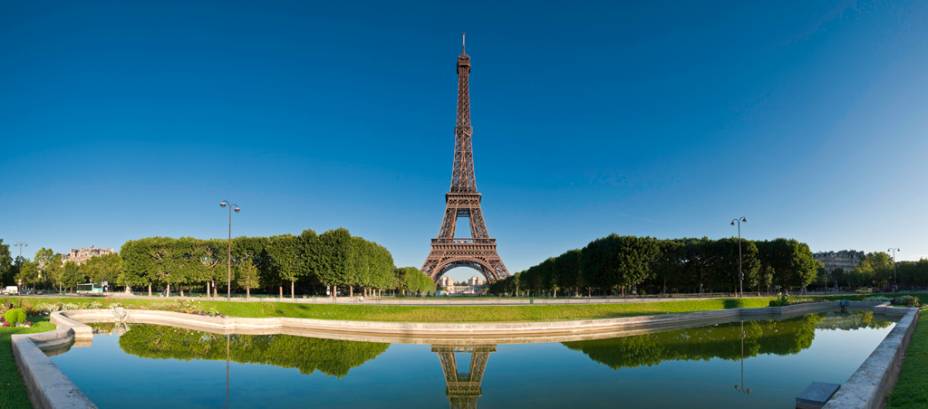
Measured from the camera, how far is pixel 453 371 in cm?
1809

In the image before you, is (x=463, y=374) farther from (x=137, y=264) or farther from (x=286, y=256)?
(x=137, y=264)

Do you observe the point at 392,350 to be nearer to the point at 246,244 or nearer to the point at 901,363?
the point at 901,363

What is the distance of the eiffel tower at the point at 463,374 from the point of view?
14148 mm

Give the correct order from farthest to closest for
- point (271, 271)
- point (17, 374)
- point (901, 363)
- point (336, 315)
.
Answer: point (271, 271) < point (336, 315) < point (901, 363) < point (17, 374)

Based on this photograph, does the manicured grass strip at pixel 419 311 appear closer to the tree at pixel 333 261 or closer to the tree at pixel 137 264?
the tree at pixel 333 261

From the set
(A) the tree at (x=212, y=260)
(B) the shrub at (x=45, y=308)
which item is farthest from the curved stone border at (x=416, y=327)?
(A) the tree at (x=212, y=260)

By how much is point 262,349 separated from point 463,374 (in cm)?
1008

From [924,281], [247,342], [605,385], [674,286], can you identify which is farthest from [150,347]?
[924,281]

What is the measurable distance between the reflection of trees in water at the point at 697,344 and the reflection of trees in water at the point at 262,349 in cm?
966

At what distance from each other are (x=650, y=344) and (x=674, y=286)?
44.7 meters

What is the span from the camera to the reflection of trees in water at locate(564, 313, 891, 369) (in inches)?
827

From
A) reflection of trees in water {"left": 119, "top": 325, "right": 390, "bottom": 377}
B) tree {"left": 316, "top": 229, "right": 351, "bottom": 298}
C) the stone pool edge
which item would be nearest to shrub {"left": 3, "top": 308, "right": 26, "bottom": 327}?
the stone pool edge

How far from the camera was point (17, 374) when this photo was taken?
12.2 metres

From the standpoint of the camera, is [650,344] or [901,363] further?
[650,344]
